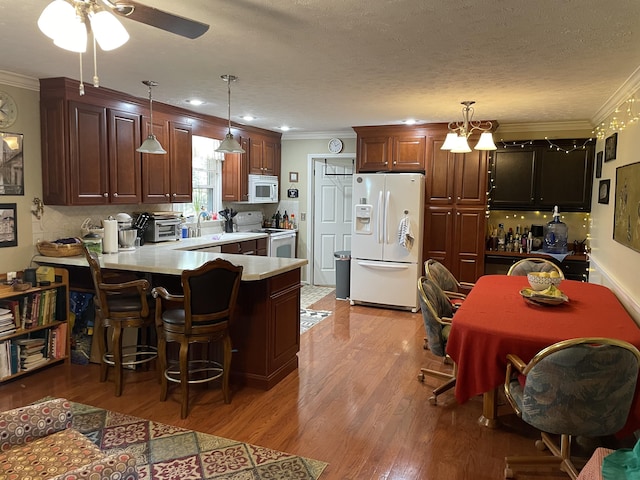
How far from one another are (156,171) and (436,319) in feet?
10.7

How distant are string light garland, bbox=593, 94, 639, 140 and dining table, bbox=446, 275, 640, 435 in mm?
1433

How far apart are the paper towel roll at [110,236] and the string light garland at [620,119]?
4.23 metres

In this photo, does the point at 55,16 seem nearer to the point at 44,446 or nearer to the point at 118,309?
the point at 44,446

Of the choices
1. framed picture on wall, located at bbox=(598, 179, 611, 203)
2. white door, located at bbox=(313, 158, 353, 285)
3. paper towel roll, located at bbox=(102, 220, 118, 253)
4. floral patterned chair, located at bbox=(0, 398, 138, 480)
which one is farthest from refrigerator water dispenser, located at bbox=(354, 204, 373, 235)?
floral patterned chair, located at bbox=(0, 398, 138, 480)

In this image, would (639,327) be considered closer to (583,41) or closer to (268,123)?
(583,41)

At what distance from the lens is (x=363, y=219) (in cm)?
609

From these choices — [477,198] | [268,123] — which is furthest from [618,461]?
[268,123]

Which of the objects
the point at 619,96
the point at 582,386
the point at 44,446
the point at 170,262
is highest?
the point at 619,96

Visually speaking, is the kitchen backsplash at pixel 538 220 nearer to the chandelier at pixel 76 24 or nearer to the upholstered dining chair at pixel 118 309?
the upholstered dining chair at pixel 118 309

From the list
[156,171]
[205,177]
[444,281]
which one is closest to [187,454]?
[444,281]

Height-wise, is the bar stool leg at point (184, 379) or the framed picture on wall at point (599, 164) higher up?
the framed picture on wall at point (599, 164)

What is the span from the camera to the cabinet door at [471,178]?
19.1 feet

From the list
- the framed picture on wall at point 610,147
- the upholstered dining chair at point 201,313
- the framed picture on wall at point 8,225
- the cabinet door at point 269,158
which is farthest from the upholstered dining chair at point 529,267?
the framed picture on wall at point 8,225

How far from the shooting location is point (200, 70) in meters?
3.55
